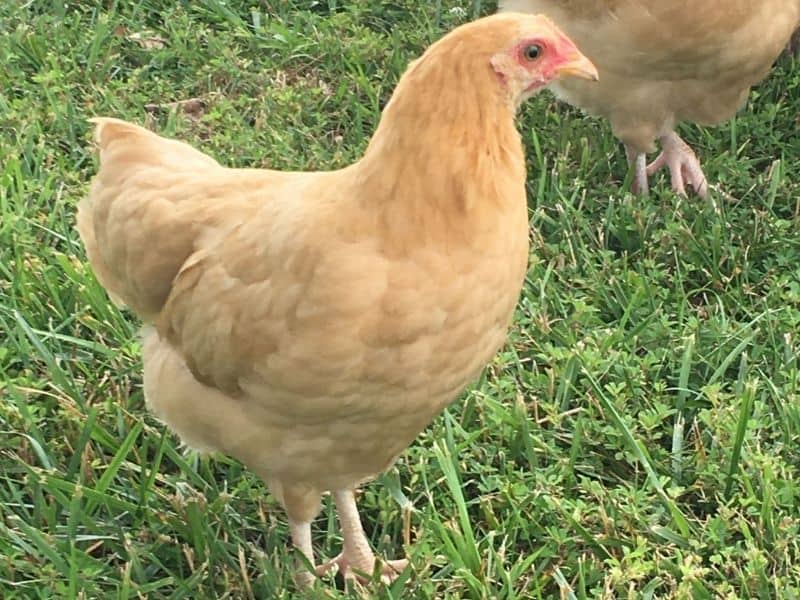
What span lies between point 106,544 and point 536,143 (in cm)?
186

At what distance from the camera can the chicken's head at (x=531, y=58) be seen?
172 cm

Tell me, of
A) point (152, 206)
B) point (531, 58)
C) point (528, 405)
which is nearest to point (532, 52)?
point (531, 58)

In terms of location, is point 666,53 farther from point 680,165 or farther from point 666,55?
point 680,165

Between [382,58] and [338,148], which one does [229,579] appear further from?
[382,58]

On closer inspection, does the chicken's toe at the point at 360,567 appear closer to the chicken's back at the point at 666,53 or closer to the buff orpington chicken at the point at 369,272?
the buff orpington chicken at the point at 369,272

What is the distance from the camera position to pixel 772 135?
3.65 meters

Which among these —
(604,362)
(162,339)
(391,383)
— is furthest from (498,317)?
(604,362)

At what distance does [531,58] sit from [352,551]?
3.76ft

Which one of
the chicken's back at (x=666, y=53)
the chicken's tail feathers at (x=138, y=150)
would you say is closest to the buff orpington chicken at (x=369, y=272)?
the chicken's tail feathers at (x=138, y=150)

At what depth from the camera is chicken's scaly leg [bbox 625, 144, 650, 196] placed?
3.40 metres

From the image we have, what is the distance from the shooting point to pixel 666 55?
2949 mm

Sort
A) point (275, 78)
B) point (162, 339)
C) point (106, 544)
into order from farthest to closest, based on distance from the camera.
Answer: point (275, 78)
point (106, 544)
point (162, 339)

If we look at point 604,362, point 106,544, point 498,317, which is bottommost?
point 106,544

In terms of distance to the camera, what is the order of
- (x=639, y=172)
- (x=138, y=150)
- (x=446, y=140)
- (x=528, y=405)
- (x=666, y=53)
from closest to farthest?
1. (x=446, y=140)
2. (x=138, y=150)
3. (x=528, y=405)
4. (x=666, y=53)
5. (x=639, y=172)
